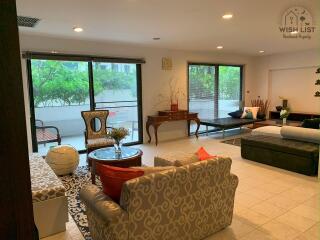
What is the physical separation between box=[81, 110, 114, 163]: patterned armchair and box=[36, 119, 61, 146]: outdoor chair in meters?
0.67

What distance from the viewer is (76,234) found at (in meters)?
2.41

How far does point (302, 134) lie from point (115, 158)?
3.07 m

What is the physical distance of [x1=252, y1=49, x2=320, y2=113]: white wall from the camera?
7258 millimetres

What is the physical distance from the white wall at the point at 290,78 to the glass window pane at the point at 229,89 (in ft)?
2.57

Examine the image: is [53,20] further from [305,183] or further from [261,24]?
[305,183]

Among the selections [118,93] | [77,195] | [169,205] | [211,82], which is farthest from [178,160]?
[211,82]

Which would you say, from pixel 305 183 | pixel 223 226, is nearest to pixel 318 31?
pixel 305 183

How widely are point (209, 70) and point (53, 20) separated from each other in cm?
491

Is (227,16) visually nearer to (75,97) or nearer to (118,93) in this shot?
(118,93)

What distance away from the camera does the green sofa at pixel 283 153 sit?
374 centimetres

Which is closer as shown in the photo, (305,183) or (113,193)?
(113,193)

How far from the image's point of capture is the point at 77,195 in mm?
3221

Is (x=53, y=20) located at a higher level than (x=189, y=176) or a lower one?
higher

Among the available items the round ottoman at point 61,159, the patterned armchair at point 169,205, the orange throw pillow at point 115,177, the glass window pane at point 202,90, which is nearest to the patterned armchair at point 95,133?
the round ottoman at point 61,159
